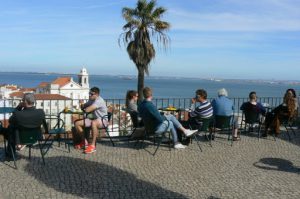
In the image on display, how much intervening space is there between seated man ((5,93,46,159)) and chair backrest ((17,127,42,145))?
0.24 feet

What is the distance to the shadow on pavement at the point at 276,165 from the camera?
6715 millimetres

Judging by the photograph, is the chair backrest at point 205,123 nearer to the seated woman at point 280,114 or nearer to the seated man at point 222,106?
the seated man at point 222,106

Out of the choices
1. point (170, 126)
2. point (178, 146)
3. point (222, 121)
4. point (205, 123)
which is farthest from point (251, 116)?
point (170, 126)

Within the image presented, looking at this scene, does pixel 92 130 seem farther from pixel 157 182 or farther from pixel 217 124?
pixel 217 124

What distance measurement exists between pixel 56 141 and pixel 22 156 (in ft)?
4.52

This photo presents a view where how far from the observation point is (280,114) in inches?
364

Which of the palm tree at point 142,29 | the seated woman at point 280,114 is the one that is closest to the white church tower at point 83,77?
the palm tree at point 142,29

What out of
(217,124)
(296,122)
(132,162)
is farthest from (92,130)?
(296,122)

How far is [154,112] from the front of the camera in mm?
7211

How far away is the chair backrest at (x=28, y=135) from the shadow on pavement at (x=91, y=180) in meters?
0.45

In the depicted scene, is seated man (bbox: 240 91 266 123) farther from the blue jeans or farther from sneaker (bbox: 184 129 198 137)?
the blue jeans

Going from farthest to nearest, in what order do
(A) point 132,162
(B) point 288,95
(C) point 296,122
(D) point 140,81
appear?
(D) point 140,81 < (C) point 296,122 < (B) point 288,95 < (A) point 132,162

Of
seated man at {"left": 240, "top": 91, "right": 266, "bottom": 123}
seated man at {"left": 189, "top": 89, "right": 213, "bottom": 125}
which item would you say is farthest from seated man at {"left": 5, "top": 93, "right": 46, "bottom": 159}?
seated man at {"left": 240, "top": 91, "right": 266, "bottom": 123}

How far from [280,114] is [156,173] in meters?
4.41
